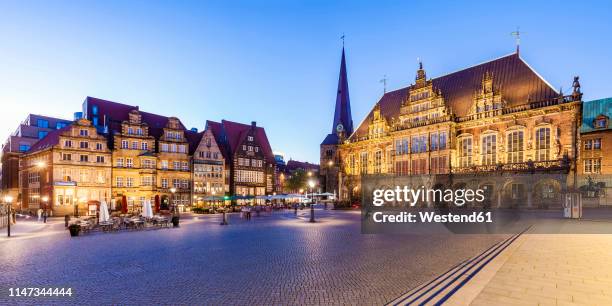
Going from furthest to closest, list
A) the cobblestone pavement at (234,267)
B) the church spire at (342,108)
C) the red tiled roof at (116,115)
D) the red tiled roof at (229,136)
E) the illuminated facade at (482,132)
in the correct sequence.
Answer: the church spire at (342,108) → the red tiled roof at (229,136) → the red tiled roof at (116,115) → the illuminated facade at (482,132) → the cobblestone pavement at (234,267)

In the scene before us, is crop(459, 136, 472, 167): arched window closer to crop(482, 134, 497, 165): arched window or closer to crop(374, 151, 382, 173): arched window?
crop(482, 134, 497, 165): arched window

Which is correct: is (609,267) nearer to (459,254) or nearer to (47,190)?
(459,254)

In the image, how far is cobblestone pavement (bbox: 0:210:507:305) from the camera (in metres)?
7.67

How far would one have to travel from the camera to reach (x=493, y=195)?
37.8 m

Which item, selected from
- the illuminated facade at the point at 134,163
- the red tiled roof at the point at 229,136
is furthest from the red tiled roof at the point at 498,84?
the illuminated facade at the point at 134,163

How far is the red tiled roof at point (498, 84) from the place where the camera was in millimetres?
37750

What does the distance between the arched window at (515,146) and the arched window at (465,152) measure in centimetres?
465

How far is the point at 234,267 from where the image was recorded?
34.3ft

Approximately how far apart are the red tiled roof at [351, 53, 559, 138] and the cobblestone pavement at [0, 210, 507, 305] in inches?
1145

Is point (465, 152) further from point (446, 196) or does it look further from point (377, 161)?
point (377, 161)

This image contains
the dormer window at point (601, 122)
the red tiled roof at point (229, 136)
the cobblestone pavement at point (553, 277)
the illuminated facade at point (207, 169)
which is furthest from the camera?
the red tiled roof at point (229, 136)
